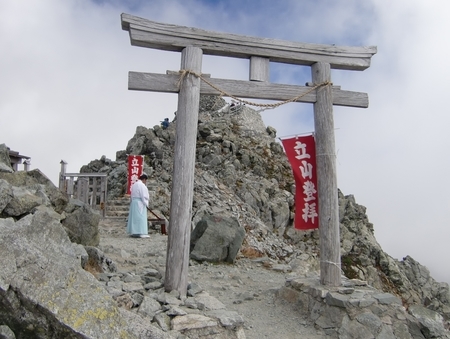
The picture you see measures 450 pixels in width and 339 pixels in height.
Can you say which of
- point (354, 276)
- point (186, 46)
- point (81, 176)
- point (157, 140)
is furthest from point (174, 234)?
point (157, 140)

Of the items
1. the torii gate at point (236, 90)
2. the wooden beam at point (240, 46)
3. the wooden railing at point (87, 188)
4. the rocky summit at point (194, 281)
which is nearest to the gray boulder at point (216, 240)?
the rocky summit at point (194, 281)

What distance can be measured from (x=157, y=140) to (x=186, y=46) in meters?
19.0

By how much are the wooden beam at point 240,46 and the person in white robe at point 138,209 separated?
23.5ft

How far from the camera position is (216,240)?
9.62 m

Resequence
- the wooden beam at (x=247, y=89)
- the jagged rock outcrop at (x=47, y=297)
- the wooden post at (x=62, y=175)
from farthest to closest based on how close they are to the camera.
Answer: the wooden post at (x=62, y=175)
the wooden beam at (x=247, y=89)
the jagged rock outcrop at (x=47, y=297)

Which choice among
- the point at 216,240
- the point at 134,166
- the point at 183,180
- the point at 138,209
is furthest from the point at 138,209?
the point at 183,180

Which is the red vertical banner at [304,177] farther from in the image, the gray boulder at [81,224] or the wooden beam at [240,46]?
the gray boulder at [81,224]

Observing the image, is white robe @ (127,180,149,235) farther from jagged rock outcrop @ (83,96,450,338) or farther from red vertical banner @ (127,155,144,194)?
red vertical banner @ (127,155,144,194)

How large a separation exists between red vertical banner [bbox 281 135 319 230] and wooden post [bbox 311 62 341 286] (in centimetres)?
17

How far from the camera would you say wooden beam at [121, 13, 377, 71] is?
6004 mm

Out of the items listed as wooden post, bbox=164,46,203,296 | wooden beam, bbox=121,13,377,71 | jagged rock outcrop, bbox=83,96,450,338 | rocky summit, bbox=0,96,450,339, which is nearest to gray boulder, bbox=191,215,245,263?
rocky summit, bbox=0,96,450,339

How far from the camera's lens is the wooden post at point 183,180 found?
566 cm

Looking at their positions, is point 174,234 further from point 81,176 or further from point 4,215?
point 81,176

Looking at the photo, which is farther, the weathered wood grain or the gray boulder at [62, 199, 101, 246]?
the gray boulder at [62, 199, 101, 246]
